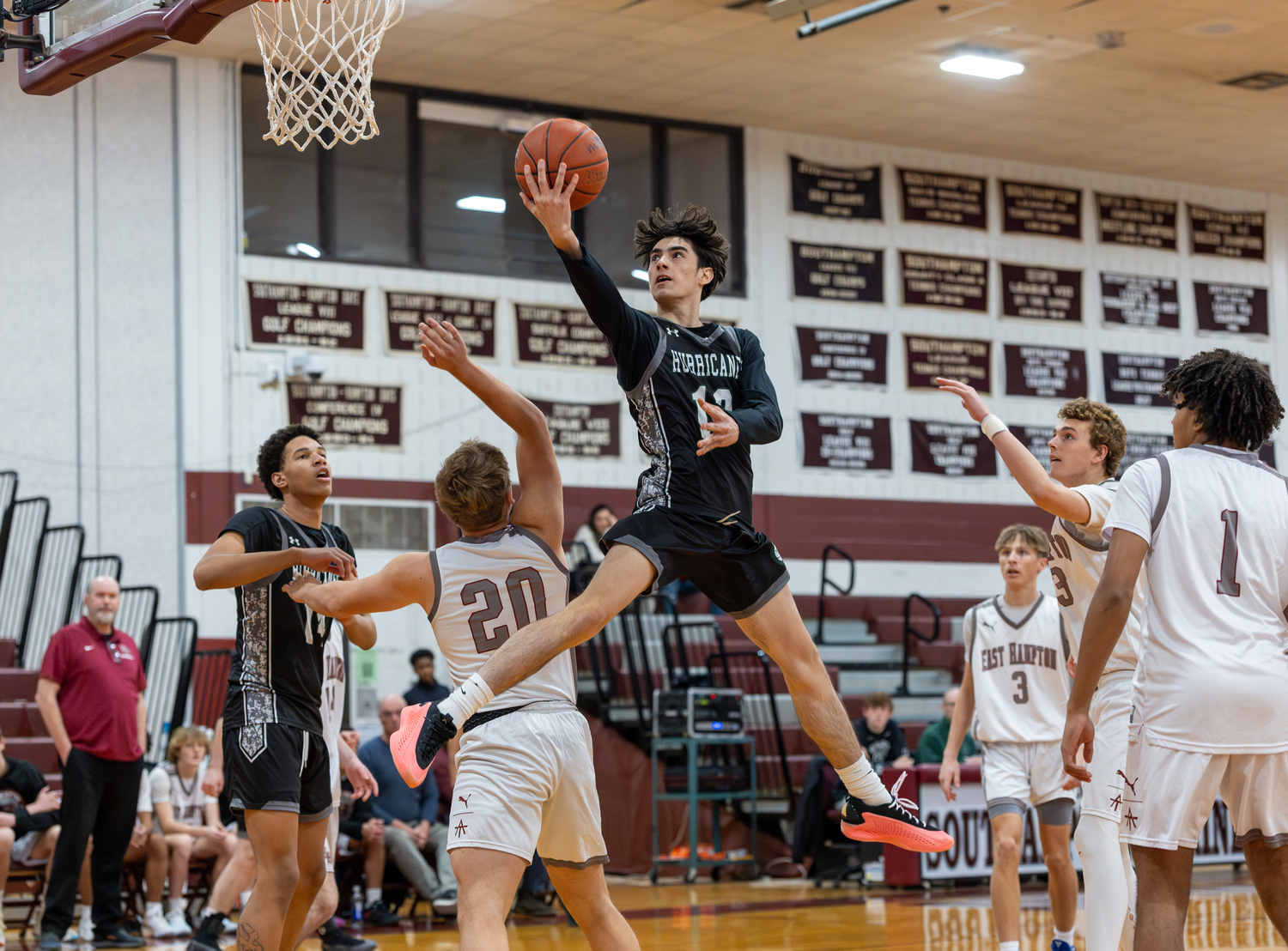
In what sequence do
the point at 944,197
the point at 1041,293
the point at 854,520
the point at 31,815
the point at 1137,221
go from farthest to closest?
the point at 1137,221
the point at 1041,293
the point at 944,197
the point at 854,520
the point at 31,815

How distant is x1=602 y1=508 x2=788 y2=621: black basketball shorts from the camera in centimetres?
478

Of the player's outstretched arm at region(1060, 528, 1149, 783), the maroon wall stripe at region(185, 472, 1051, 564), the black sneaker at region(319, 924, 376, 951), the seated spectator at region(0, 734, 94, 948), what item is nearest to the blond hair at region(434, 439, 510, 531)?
the player's outstretched arm at region(1060, 528, 1149, 783)

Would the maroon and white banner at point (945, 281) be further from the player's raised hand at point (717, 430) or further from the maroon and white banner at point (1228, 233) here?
the player's raised hand at point (717, 430)

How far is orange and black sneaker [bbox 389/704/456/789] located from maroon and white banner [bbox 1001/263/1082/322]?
41.9 feet

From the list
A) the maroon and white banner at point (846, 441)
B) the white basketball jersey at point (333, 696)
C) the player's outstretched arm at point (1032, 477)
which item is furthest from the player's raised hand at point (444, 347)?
the maroon and white banner at point (846, 441)

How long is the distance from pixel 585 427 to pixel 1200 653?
34.2ft

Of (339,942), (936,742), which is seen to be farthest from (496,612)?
(936,742)

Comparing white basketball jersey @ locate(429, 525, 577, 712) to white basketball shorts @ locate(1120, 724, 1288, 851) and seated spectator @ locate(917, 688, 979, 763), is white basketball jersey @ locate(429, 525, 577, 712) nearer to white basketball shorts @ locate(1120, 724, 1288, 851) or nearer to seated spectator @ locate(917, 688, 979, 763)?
white basketball shorts @ locate(1120, 724, 1288, 851)

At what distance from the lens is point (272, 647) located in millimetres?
5613

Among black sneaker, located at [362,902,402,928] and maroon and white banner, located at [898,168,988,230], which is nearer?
black sneaker, located at [362,902,402,928]

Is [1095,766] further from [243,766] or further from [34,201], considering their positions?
A: [34,201]

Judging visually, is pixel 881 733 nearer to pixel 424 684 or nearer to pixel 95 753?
pixel 424 684

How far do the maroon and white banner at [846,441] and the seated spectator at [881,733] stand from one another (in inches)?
150

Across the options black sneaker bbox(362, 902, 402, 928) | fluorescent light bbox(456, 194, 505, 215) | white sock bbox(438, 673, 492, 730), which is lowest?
black sneaker bbox(362, 902, 402, 928)
